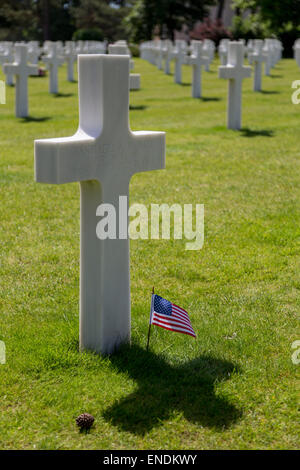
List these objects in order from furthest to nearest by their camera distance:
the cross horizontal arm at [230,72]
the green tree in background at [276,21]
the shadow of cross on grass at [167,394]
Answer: the green tree in background at [276,21], the cross horizontal arm at [230,72], the shadow of cross on grass at [167,394]

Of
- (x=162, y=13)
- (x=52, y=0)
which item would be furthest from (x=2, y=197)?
(x=52, y=0)

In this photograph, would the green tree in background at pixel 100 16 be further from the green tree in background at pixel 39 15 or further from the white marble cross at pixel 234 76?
the white marble cross at pixel 234 76

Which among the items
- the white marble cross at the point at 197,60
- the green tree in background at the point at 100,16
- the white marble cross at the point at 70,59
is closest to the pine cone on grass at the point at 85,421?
the white marble cross at the point at 197,60

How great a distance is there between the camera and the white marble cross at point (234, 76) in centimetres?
1303

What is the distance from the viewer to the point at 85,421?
346 cm

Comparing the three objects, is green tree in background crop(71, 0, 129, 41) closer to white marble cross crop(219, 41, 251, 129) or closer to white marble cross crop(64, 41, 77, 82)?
white marble cross crop(64, 41, 77, 82)

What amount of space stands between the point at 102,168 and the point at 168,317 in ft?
3.27

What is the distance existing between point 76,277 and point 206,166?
193 inches

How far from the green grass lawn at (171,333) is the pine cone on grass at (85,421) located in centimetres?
4

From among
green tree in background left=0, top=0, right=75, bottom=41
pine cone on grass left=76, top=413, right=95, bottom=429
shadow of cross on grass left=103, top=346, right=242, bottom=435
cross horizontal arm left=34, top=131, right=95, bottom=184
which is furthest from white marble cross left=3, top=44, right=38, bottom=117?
green tree in background left=0, top=0, right=75, bottom=41

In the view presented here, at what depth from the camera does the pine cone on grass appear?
11.4ft

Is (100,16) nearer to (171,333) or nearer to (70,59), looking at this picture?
(70,59)

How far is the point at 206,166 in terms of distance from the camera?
10164mm

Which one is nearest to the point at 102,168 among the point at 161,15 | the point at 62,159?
the point at 62,159
